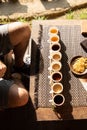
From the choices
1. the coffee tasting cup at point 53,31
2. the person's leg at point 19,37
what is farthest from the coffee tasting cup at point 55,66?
the person's leg at point 19,37

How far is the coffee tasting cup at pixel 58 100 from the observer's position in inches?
117

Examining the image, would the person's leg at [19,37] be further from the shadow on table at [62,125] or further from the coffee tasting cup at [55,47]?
the shadow on table at [62,125]

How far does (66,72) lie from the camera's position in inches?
126

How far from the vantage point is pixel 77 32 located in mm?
3438

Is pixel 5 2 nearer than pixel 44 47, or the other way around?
pixel 44 47

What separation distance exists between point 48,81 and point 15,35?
0.64m

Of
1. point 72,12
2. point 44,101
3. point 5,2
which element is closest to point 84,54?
point 44,101

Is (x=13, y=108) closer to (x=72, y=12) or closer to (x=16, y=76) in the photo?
(x=16, y=76)

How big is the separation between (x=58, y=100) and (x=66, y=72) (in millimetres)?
322

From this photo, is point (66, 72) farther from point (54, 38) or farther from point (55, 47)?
point (54, 38)

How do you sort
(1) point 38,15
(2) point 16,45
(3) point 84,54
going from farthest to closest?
(1) point 38,15
(2) point 16,45
(3) point 84,54

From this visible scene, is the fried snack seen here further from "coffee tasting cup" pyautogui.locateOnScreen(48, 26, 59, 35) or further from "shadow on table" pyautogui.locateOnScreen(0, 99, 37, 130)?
"shadow on table" pyautogui.locateOnScreen(0, 99, 37, 130)

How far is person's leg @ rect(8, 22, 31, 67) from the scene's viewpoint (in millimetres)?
3430

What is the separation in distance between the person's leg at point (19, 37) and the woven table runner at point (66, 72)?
0.19m
